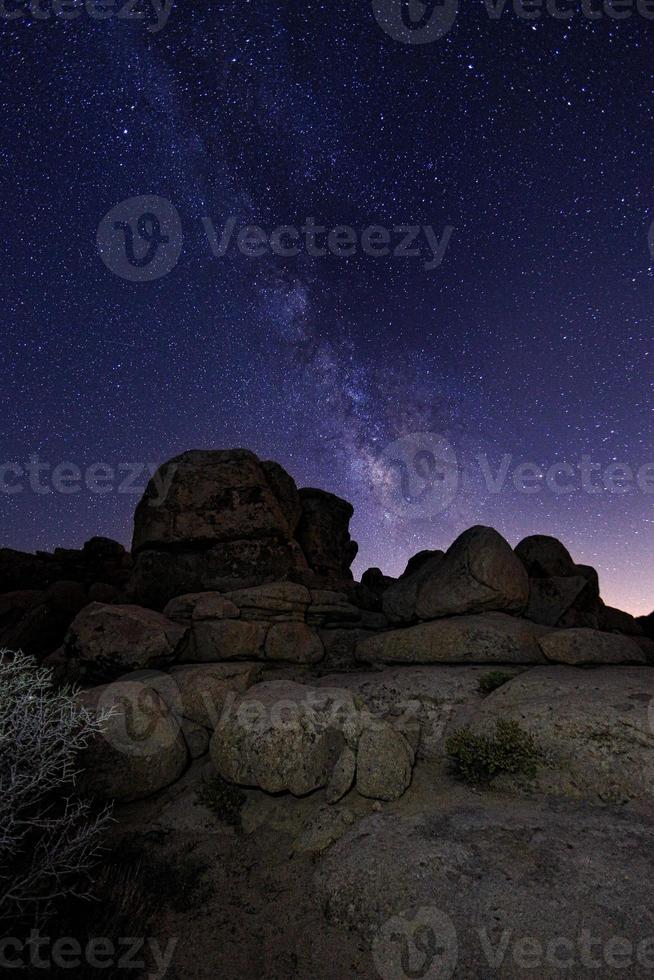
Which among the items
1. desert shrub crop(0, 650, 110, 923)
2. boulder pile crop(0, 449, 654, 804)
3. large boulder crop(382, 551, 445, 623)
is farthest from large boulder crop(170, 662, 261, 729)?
large boulder crop(382, 551, 445, 623)

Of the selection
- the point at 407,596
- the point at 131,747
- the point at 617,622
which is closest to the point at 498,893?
the point at 131,747

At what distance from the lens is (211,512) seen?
17.3 m

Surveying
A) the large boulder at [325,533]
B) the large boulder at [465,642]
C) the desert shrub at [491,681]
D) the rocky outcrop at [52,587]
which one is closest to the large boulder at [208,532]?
the large boulder at [325,533]

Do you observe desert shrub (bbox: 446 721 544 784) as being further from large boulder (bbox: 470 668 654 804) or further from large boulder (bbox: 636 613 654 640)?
large boulder (bbox: 636 613 654 640)

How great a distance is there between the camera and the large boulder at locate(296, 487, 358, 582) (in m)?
20.2

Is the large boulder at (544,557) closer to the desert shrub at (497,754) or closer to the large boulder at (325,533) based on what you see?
the large boulder at (325,533)

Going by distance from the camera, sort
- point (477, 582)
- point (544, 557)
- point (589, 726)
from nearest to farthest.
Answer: point (589, 726), point (477, 582), point (544, 557)

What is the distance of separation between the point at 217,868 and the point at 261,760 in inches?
70.1

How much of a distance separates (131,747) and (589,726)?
932 cm

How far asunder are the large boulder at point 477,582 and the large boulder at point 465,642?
41 cm

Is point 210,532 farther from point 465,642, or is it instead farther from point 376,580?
point 376,580

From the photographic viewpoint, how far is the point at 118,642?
13297 mm

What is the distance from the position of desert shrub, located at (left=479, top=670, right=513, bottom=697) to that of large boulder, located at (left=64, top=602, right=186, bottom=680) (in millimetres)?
8776

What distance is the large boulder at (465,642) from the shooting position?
12680mm
